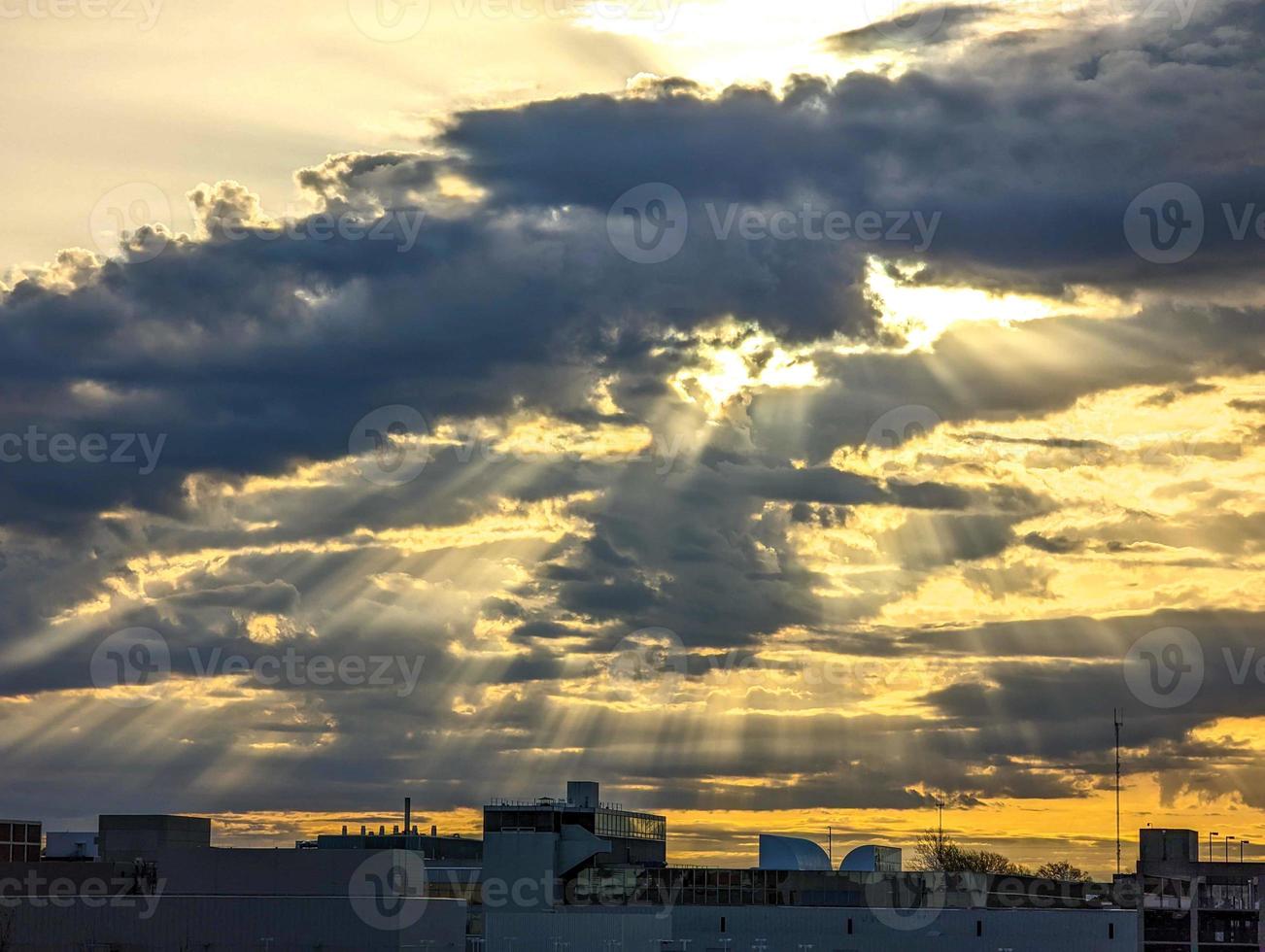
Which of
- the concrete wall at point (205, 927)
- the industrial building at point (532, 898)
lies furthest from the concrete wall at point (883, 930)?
the concrete wall at point (205, 927)

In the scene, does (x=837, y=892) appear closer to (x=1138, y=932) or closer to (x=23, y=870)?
(x=1138, y=932)

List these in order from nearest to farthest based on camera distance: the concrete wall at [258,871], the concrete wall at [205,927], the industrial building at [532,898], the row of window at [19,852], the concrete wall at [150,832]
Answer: the concrete wall at [205,927] < the industrial building at [532,898] < the row of window at [19,852] < the concrete wall at [258,871] < the concrete wall at [150,832]

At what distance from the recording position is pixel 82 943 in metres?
112

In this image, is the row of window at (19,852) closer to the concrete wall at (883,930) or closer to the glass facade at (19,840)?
the glass facade at (19,840)

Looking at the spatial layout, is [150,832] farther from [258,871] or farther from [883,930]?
[883,930]

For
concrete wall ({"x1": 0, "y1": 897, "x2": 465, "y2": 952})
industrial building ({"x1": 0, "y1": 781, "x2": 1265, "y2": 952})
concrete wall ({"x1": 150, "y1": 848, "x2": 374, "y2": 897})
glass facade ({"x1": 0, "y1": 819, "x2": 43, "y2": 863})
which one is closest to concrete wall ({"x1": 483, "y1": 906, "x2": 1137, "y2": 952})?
industrial building ({"x1": 0, "y1": 781, "x2": 1265, "y2": 952})

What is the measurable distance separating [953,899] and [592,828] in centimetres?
3815

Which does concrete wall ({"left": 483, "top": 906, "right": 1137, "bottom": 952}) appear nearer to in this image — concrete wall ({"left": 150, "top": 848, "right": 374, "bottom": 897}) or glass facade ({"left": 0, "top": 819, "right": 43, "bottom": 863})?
concrete wall ({"left": 150, "top": 848, "right": 374, "bottom": 897})

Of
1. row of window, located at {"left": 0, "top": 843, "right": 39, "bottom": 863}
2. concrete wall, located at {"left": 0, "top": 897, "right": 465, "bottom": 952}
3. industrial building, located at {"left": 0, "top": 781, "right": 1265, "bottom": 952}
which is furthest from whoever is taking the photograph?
row of window, located at {"left": 0, "top": 843, "right": 39, "bottom": 863}

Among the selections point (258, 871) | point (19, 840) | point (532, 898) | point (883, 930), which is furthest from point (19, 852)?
point (883, 930)

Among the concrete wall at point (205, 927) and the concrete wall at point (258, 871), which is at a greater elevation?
the concrete wall at point (258, 871)

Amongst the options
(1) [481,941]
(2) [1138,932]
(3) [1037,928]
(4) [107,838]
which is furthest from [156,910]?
(2) [1138,932]

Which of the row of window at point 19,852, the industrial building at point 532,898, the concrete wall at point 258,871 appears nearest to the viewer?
the industrial building at point 532,898

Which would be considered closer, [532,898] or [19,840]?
[19,840]
